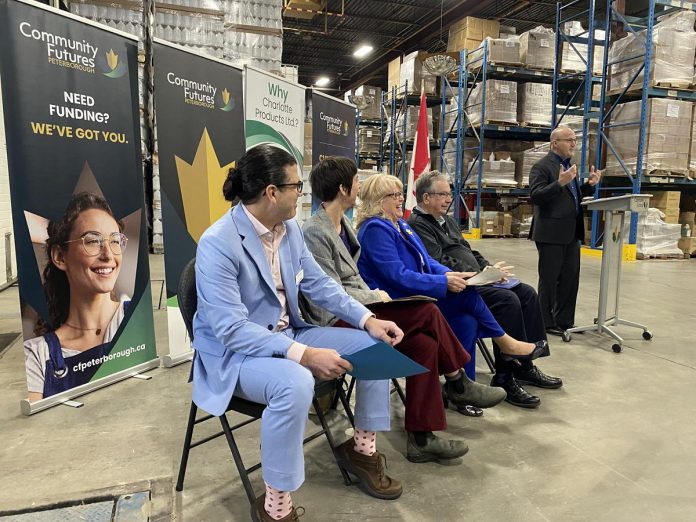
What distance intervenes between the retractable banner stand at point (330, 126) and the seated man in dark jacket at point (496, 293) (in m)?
2.16

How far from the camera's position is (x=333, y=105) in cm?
528

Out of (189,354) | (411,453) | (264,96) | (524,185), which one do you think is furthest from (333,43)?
(411,453)

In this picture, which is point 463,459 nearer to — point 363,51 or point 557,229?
point 557,229

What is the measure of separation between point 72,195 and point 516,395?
8.16 ft

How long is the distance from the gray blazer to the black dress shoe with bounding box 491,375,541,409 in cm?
97

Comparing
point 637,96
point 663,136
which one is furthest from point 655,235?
point 637,96

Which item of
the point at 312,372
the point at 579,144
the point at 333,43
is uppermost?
the point at 333,43

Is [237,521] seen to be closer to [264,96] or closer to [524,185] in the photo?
[264,96]

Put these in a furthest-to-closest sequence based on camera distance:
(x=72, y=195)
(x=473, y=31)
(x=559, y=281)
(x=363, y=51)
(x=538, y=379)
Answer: (x=363, y=51) < (x=473, y=31) < (x=559, y=281) < (x=538, y=379) < (x=72, y=195)

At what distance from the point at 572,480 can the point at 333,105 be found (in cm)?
421

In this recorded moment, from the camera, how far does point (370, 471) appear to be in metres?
1.88

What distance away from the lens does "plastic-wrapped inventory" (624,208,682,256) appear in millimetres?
7840

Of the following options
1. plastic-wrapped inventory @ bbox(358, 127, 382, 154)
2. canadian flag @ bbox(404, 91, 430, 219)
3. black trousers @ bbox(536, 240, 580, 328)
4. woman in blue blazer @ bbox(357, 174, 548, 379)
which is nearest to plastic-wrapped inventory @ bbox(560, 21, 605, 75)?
canadian flag @ bbox(404, 91, 430, 219)

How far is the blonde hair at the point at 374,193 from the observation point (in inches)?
99.8
